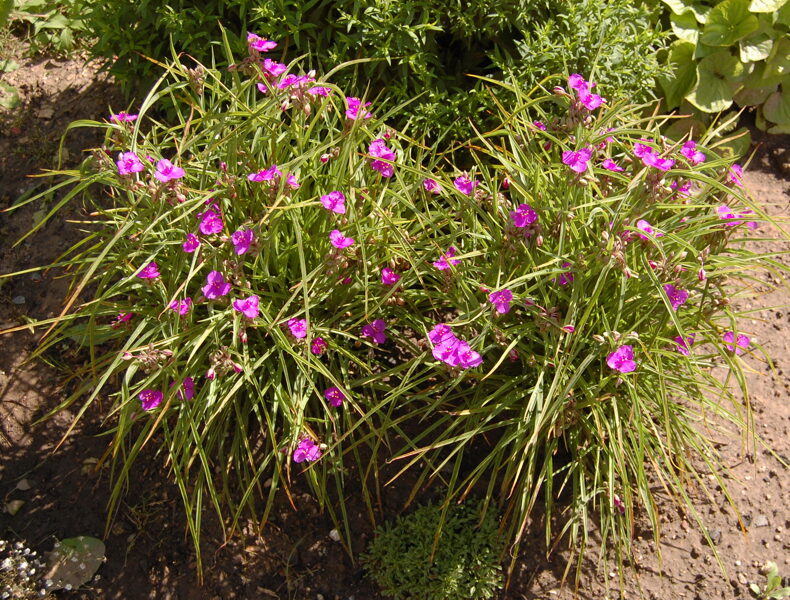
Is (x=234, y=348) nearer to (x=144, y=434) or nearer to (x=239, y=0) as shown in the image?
(x=144, y=434)

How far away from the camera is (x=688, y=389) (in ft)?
7.69

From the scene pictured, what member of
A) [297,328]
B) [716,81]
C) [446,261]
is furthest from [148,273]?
[716,81]

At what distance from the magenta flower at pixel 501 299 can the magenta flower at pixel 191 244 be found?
0.85 metres

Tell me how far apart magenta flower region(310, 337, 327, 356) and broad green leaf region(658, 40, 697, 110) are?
7.22 ft

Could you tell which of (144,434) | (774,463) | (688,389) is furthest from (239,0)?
(774,463)

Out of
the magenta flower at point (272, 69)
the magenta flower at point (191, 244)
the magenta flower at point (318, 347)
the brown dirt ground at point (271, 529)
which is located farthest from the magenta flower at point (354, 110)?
the brown dirt ground at point (271, 529)

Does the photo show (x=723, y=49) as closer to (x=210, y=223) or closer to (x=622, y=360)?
(x=622, y=360)

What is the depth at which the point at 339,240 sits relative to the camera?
2076 mm

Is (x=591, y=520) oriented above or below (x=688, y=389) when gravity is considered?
below

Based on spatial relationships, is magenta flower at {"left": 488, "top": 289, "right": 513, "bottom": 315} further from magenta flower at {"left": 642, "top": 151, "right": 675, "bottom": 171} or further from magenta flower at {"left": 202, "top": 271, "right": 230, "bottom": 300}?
magenta flower at {"left": 202, "top": 271, "right": 230, "bottom": 300}

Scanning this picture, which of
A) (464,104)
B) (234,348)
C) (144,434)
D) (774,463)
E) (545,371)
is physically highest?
(464,104)

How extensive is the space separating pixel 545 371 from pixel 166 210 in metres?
1.21

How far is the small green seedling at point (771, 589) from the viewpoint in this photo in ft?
7.85

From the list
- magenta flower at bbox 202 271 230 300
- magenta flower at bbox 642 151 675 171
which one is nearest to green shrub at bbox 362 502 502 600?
magenta flower at bbox 202 271 230 300
